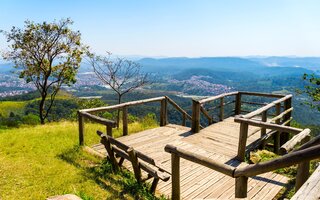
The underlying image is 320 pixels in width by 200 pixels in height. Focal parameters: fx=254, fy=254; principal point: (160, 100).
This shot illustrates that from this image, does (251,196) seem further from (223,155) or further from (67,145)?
(67,145)

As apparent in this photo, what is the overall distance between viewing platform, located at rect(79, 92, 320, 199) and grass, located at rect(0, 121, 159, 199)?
1.41 ft

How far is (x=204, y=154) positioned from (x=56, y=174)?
4.06 m

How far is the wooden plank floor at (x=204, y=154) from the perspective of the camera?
211 inches

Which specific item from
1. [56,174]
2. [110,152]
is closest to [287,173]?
[110,152]

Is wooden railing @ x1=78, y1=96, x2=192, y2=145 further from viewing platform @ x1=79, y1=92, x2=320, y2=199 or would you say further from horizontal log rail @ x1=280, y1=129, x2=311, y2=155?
horizontal log rail @ x1=280, y1=129, x2=311, y2=155

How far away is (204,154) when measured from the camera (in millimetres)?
7496

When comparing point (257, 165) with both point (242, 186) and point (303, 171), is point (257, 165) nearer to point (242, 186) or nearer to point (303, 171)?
point (242, 186)

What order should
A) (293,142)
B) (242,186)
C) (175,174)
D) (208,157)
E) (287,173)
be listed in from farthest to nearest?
(208,157) < (287,173) < (175,174) < (293,142) < (242,186)

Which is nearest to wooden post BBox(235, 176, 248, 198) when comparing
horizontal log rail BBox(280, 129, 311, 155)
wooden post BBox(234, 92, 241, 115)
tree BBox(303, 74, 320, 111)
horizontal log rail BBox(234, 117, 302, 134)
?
horizontal log rail BBox(280, 129, 311, 155)

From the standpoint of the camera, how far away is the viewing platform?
3.55 metres

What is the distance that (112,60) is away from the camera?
17797mm

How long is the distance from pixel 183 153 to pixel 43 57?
14.6m

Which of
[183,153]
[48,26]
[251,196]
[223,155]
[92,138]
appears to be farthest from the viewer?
[48,26]

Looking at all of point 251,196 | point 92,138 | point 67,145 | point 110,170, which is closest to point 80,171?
point 110,170
